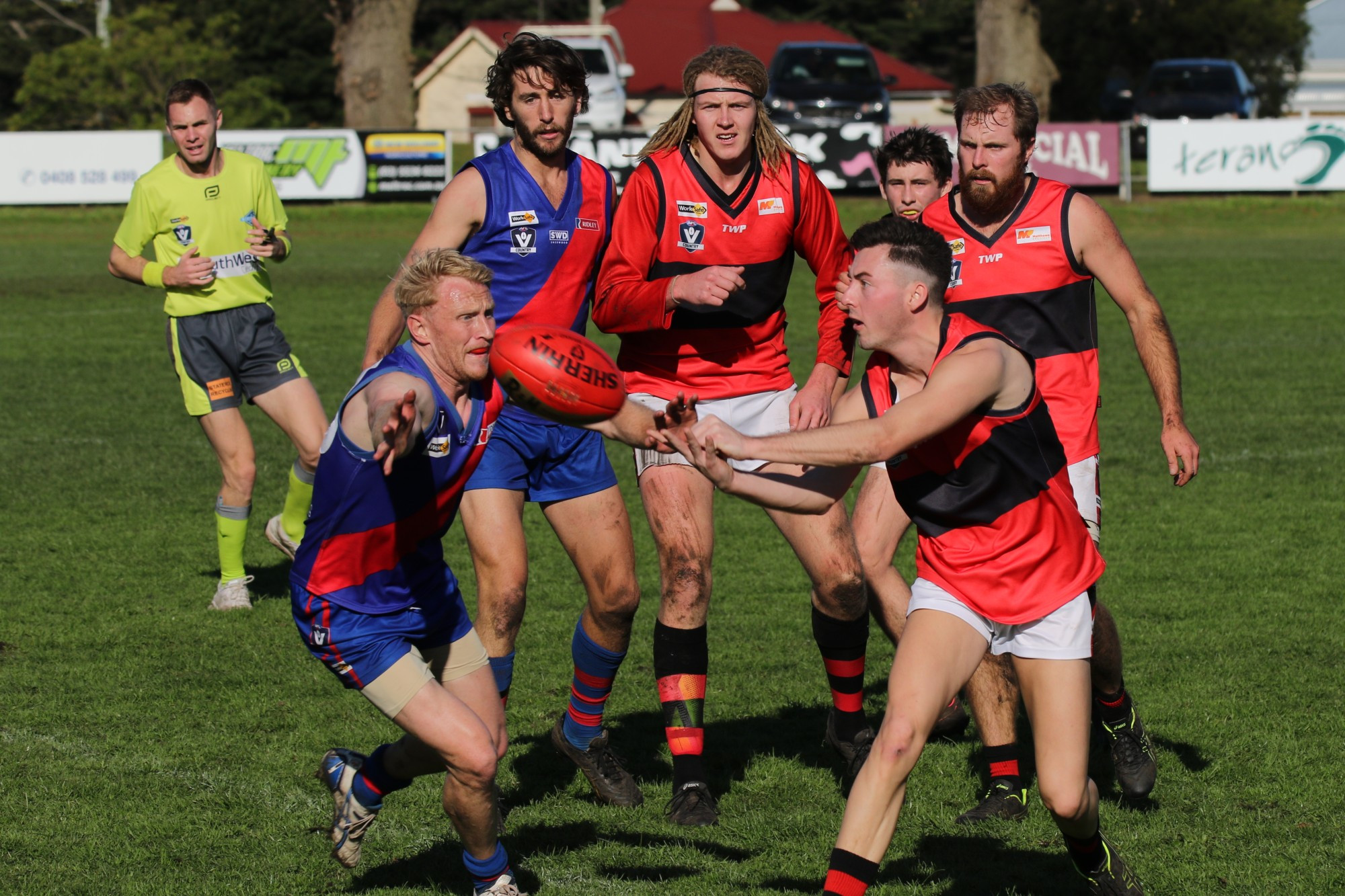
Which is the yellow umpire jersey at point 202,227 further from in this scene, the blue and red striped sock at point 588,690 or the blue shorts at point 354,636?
the blue shorts at point 354,636

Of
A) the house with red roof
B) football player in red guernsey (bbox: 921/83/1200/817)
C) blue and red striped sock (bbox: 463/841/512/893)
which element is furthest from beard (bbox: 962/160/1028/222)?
the house with red roof

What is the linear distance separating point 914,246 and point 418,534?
1.64m

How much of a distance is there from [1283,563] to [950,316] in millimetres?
4791

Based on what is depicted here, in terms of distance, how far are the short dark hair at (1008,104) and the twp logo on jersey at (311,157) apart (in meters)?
24.4

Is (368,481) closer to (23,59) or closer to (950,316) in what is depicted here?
(950,316)

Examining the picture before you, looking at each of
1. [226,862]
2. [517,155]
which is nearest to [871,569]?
[517,155]

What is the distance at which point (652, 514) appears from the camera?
5641 millimetres

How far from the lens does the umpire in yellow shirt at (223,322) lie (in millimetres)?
8055

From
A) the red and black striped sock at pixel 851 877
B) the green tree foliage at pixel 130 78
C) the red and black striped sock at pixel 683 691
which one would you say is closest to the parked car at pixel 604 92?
the green tree foliage at pixel 130 78

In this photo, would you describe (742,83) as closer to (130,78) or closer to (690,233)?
(690,233)

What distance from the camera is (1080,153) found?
28641mm

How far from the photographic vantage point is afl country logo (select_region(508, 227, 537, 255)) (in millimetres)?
5602

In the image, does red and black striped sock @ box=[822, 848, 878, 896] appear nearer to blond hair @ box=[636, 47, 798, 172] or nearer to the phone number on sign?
blond hair @ box=[636, 47, 798, 172]

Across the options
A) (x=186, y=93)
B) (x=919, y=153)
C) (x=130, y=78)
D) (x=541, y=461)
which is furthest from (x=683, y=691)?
(x=130, y=78)
